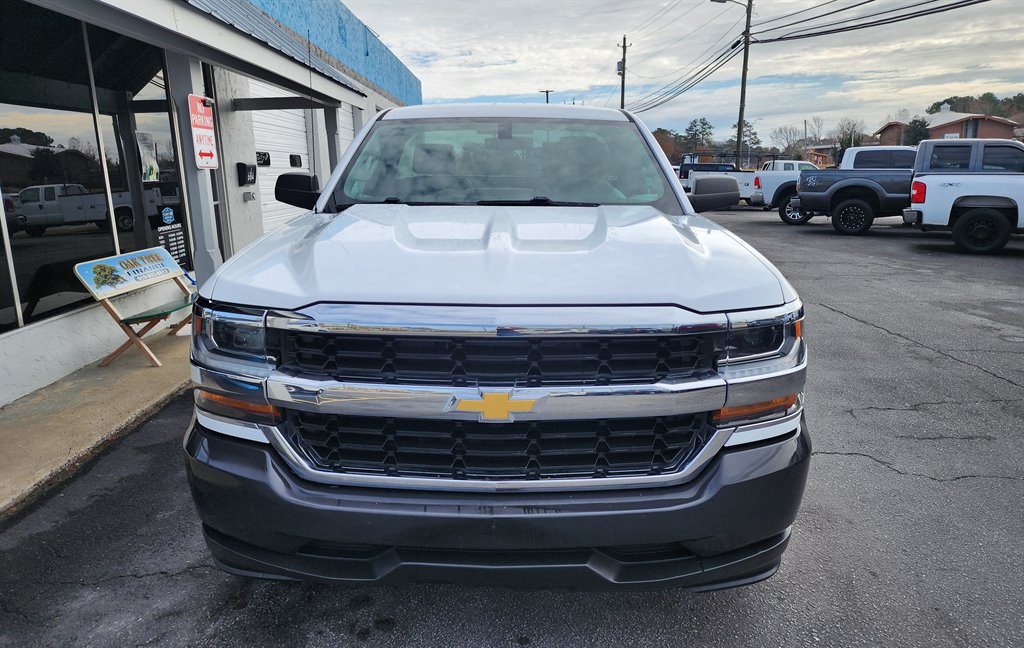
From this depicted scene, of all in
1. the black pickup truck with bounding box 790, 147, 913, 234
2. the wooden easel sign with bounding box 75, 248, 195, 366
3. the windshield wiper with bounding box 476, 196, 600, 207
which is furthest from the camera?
the black pickup truck with bounding box 790, 147, 913, 234

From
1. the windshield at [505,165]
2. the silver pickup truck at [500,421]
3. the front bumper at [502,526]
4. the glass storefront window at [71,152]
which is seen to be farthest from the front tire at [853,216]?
the front bumper at [502,526]

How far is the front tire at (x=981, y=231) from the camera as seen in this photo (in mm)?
12297

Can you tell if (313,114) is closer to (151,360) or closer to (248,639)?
(151,360)

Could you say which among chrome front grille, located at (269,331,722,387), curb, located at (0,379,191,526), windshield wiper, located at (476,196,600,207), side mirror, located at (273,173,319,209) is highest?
side mirror, located at (273,173,319,209)

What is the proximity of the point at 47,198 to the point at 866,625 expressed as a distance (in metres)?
6.61

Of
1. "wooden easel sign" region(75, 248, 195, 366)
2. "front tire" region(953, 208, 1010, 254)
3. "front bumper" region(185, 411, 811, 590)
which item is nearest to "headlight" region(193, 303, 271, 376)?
"front bumper" region(185, 411, 811, 590)

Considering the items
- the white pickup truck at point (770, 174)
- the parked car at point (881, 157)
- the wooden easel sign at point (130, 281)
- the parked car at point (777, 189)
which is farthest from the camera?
the white pickup truck at point (770, 174)

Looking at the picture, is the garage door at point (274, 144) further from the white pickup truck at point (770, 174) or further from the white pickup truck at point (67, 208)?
the white pickup truck at point (770, 174)

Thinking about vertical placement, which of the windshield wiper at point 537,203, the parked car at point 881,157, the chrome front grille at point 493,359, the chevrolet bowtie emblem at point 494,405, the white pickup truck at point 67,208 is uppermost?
the parked car at point 881,157

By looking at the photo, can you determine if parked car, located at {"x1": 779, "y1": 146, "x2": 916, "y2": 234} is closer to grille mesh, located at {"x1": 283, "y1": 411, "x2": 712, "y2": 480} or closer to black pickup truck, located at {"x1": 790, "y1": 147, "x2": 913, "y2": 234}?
black pickup truck, located at {"x1": 790, "y1": 147, "x2": 913, "y2": 234}

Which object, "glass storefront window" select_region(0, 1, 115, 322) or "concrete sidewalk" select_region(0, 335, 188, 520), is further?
"glass storefront window" select_region(0, 1, 115, 322)

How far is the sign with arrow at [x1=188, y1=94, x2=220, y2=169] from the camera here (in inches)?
239

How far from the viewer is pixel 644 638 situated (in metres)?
2.36

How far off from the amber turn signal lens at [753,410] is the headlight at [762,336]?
0.14m
